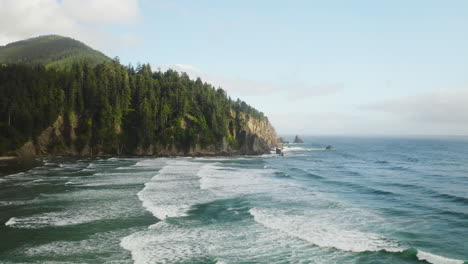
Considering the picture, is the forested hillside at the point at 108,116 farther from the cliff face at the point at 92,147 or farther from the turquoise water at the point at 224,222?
the turquoise water at the point at 224,222

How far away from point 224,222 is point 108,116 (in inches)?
2637

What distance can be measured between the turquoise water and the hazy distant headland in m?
35.3

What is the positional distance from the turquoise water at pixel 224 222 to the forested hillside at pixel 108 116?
36.0m

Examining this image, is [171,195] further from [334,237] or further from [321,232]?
[334,237]

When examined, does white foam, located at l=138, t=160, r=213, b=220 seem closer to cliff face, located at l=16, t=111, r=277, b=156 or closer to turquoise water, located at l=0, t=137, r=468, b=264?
turquoise water, located at l=0, t=137, r=468, b=264

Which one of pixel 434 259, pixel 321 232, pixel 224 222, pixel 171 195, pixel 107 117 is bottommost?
pixel 434 259

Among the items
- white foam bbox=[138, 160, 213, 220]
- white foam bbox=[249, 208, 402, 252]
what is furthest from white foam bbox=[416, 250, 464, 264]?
white foam bbox=[138, 160, 213, 220]

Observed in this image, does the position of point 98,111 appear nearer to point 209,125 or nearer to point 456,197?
point 209,125

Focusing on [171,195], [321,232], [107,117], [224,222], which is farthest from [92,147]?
[321,232]

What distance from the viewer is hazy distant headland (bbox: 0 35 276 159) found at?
242ft

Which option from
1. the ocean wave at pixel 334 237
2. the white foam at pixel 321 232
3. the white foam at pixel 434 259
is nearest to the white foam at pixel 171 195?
the white foam at pixel 321 232

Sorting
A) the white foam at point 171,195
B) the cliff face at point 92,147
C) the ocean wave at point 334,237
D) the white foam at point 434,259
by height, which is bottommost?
the white foam at point 434,259

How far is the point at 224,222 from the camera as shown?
24469mm

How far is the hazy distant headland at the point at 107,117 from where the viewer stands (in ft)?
242
